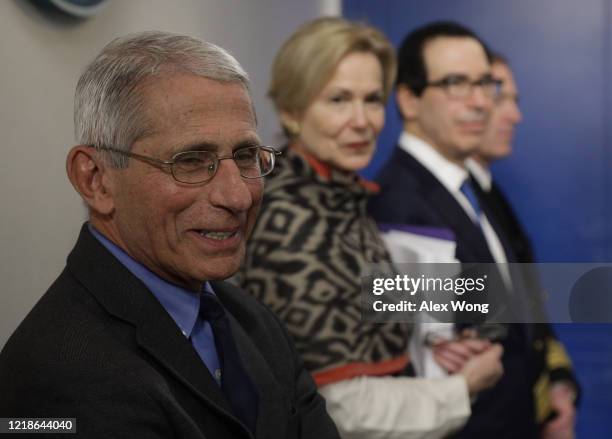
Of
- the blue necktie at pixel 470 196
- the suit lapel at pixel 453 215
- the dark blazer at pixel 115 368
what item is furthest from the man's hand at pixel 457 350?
the dark blazer at pixel 115 368

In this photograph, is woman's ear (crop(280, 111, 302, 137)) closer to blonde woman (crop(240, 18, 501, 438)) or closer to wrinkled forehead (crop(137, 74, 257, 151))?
blonde woman (crop(240, 18, 501, 438))

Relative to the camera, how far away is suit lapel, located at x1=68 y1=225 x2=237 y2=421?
1.05 meters

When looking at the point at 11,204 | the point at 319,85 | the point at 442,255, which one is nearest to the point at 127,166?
the point at 11,204

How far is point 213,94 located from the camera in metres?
1.10

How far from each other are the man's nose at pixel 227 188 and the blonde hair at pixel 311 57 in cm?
89

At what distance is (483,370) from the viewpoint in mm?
2070

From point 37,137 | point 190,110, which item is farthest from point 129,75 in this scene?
point 37,137

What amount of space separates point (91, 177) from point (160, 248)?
0.45 ft

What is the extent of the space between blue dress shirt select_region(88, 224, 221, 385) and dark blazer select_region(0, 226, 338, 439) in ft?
0.12

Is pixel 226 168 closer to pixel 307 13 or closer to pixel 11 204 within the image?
pixel 11 204

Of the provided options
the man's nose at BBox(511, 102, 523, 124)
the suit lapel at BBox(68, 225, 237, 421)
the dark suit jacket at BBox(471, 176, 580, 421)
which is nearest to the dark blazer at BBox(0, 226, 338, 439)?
the suit lapel at BBox(68, 225, 237, 421)

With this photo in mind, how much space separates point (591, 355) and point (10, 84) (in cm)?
199

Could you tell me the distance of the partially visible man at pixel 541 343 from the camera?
7.70 ft

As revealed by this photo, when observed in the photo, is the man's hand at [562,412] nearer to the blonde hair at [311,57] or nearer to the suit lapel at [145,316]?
the blonde hair at [311,57]
